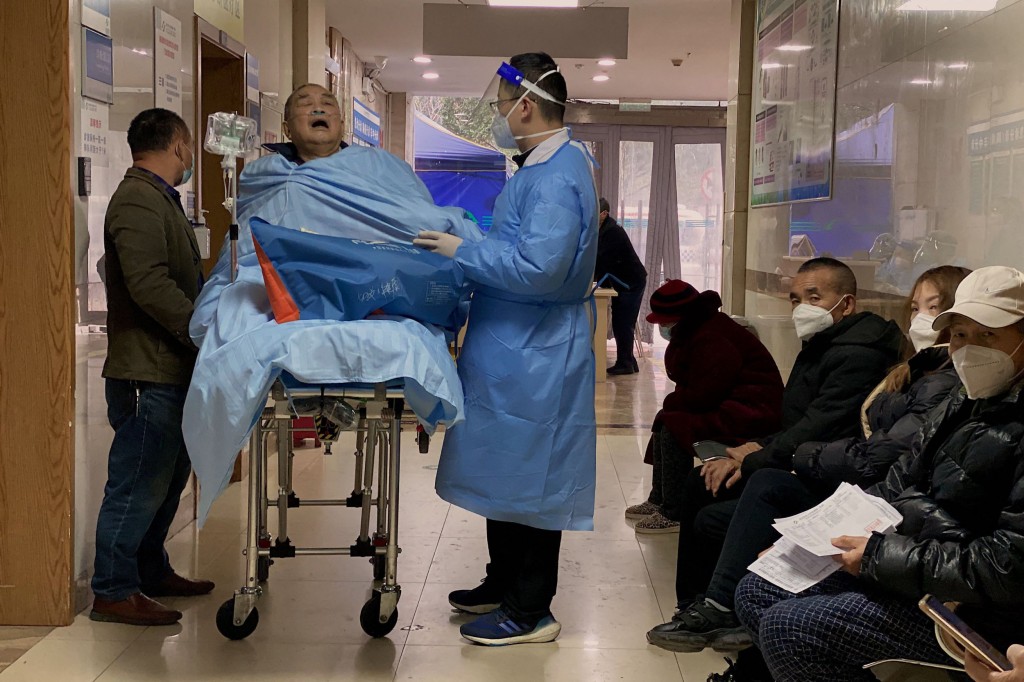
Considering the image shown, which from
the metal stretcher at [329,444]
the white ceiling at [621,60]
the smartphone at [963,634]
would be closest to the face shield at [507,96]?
the metal stretcher at [329,444]

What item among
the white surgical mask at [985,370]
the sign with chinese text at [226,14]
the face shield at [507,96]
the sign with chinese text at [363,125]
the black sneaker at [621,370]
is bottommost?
the black sneaker at [621,370]

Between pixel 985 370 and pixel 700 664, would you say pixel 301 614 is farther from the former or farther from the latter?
pixel 985 370

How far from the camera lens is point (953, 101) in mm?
3021

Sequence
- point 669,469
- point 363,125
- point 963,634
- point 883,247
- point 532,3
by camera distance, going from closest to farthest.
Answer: point 963,634, point 883,247, point 669,469, point 532,3, point 363,125

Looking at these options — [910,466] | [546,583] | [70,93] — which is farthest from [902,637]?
[70,93]

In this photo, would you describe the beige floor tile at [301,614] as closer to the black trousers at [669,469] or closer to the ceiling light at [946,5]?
the black trousers at [669,469]

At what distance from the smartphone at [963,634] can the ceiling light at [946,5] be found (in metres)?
1.66

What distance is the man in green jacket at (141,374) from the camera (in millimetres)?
2975

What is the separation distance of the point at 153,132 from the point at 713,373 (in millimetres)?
1874

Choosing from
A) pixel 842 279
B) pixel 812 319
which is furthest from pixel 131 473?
pixel 842 279

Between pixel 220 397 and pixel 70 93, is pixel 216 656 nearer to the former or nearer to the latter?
pixel 220 397

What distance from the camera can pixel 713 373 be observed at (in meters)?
3.52

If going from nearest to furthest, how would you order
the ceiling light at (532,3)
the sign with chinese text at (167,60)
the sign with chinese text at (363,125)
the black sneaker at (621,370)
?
the sign with chinese text at (167,60)
the ceiling light at (532,3)
the black sneaker at (621,370)
the sign with chinese text at (363,125)

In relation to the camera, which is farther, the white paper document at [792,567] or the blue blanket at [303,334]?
the blue blanket at [303,334]
